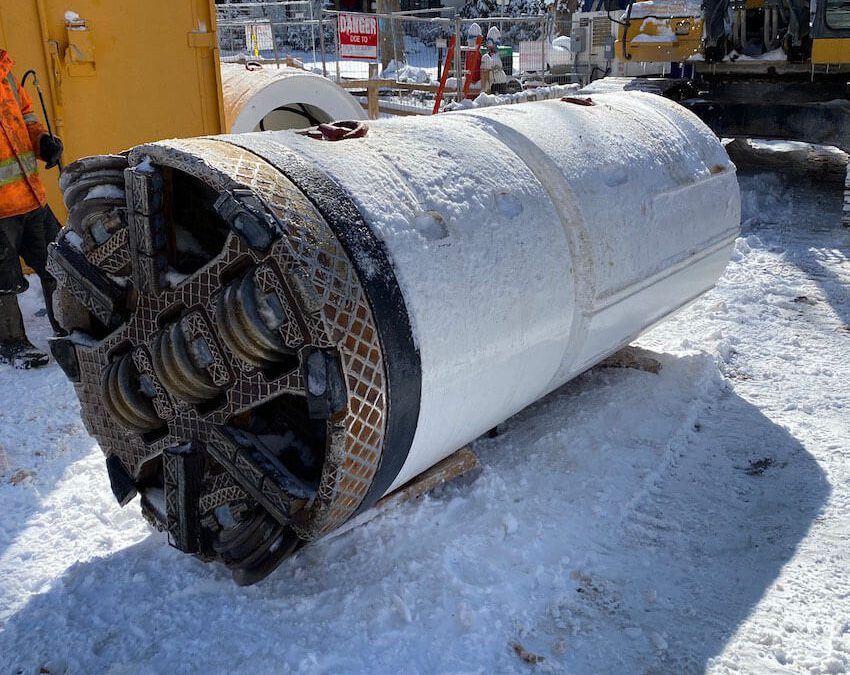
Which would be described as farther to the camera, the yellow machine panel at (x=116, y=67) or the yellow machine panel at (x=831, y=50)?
the yellow machine panel at (x=831, y=50)

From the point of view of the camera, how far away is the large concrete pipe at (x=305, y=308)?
2293 millimetres

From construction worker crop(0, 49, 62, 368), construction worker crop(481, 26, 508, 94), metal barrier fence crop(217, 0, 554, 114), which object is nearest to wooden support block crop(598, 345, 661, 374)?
construction worker crop(0, 49, 62, 368)

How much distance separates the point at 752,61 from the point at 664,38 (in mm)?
1050

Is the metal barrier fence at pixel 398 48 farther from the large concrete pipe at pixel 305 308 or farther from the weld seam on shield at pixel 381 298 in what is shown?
the weld seam on shield at pixel 381 298

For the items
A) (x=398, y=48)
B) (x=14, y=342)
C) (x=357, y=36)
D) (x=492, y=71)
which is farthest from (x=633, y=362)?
(x=398, y=48)

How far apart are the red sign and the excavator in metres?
5.62

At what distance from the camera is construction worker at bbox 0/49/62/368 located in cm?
462

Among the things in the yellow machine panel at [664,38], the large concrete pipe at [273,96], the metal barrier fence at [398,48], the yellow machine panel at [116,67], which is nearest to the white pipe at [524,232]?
the yellow machine panel at [116,67]

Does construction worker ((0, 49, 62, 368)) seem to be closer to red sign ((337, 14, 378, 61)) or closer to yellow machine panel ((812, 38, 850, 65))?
yellow machine panel ((812, 38, 850, 65))

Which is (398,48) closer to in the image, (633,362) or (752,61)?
(752,61)

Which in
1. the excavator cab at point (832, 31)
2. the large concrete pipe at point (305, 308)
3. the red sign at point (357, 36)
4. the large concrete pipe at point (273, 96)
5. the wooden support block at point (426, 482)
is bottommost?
the wooden support block at point (426, 482)

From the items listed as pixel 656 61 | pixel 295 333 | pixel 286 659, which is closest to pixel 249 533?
pixel 286 659

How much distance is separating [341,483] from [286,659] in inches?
21.7

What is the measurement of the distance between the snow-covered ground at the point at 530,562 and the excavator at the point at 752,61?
17.9 ft
